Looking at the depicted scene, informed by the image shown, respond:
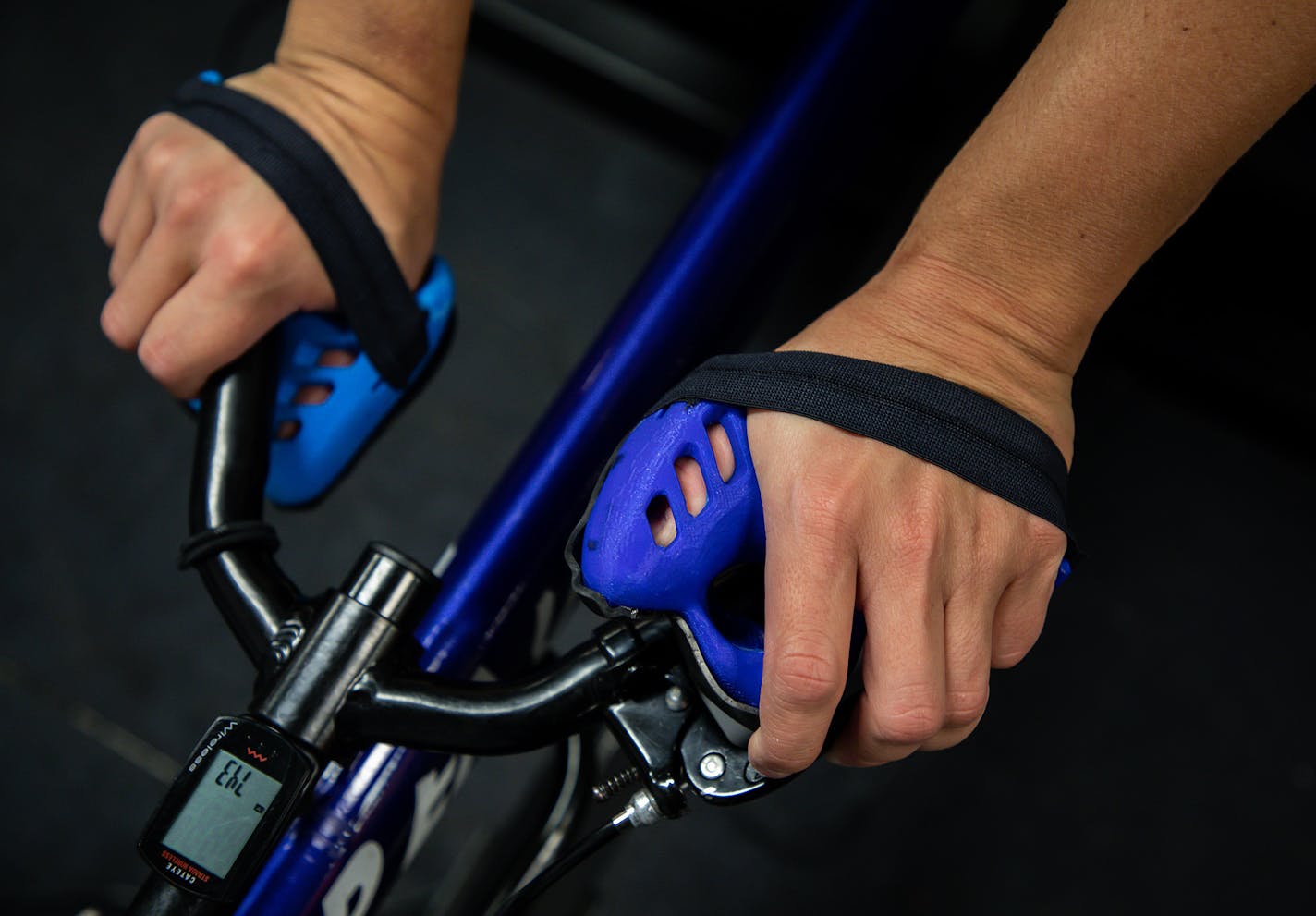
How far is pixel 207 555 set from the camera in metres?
0.64

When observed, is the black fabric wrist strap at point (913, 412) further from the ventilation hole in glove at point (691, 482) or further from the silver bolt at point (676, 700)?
the silver bolt at point (676, 700)

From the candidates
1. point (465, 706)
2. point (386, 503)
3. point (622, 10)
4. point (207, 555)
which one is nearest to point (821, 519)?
point (465, 706)

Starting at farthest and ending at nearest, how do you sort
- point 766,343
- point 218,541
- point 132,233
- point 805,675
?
point 766,343 < point 132,233 < point 218,541 < point 805,675

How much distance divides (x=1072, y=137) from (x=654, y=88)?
2.99 feet

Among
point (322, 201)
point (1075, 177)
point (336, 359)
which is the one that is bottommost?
point (336, 359)

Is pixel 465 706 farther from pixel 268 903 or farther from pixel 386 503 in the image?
pixel 386 503

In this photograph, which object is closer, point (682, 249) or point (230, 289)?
point (230, 289)

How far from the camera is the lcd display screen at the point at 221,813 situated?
54 centimetres

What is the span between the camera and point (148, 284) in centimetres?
72

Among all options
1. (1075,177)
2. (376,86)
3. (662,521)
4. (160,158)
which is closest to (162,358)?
(160,158)

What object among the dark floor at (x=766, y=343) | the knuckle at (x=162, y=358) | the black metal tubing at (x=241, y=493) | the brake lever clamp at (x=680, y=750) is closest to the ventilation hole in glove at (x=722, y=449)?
the brake lever clamp at (x=680, y=750)

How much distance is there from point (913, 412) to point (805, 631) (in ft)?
0.42

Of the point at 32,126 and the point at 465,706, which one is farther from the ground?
the point at 465,706

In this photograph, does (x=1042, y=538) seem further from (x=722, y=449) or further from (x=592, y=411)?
(x=592, y=411)
